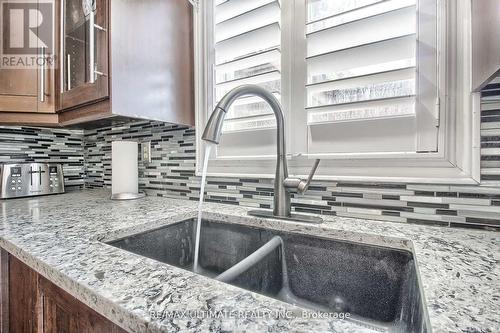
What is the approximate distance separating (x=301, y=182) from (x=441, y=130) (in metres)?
0.41

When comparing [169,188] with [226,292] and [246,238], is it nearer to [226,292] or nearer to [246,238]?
[246,238]

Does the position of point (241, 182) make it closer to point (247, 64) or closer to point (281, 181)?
point (281, 181)

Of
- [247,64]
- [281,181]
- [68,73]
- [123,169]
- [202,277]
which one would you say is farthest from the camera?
[123,169]

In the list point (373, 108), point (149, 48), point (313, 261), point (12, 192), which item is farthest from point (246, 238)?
point (12, 192)

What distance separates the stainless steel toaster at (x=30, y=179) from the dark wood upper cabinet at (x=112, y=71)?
0.28 m

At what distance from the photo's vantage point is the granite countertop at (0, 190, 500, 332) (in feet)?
0.98

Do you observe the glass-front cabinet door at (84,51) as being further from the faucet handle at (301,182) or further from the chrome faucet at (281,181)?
the faucet handle at (301,182)

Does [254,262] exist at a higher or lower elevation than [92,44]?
lower

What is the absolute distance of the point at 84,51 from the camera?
1.03 meters

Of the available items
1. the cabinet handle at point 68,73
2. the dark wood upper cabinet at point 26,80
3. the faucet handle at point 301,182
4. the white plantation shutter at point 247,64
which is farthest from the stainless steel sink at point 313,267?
the dark wood upper cabinet at point 26,80

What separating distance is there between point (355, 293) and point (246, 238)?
352 mm

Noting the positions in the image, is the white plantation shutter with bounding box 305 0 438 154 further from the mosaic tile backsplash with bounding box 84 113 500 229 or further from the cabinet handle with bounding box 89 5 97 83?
the cabinet handle with bounding box 89 5 97 83

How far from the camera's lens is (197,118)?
45.7 inches

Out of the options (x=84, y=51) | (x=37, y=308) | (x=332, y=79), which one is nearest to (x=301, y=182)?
(x=332, y=79)
